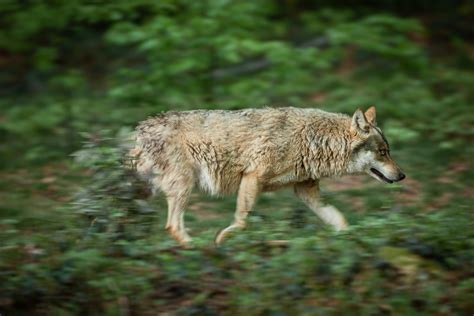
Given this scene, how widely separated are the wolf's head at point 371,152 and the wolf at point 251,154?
0.01 m

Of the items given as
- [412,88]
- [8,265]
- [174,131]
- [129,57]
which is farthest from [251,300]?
[129,57]

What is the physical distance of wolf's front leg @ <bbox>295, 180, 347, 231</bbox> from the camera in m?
9.50

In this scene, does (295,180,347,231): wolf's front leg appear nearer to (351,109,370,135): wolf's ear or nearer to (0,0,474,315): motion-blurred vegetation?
(0,0,474,315): motion-blurred vegetation

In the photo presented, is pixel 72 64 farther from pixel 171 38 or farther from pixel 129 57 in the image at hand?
pixel 171 38

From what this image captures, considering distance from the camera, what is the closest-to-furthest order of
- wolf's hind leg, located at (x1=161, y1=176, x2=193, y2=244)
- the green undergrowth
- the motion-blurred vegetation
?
the green undergrowth < the motion-blurred vegetation < wolf's hind leg, located at (x1=161, y1=176, x2=193, y2=244)

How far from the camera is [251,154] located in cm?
940

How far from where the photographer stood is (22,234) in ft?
28.0

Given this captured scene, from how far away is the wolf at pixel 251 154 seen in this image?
361 inches

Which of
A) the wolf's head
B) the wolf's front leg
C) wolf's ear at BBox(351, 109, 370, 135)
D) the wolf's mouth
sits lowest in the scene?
the wolf's front leg

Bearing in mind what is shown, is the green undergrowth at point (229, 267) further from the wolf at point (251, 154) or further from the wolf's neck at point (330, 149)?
the wolf's neck at point (330, 149)

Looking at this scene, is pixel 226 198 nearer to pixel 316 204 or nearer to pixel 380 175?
pixel 316 204

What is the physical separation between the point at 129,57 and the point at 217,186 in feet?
31.8

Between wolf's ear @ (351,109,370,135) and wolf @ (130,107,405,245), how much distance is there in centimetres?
1

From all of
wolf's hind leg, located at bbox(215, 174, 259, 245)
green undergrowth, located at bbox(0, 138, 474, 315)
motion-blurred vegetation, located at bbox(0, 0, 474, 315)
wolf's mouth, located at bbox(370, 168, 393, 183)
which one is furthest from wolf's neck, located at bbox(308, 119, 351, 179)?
green undergrowth, located at bbox(0, 138, 474, 315)
